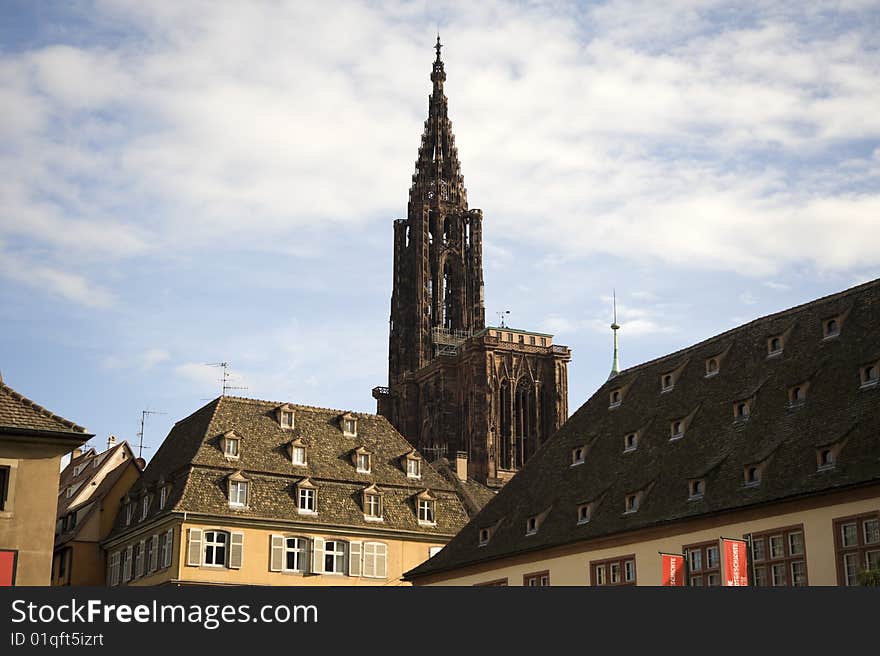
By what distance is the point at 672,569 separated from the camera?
140ft

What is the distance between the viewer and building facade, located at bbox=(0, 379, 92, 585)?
40.9 meters

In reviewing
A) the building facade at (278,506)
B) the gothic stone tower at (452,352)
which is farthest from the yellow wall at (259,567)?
the gothic stone tower at (452,352)

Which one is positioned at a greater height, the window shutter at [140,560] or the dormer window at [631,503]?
the window shutter at [140,560]

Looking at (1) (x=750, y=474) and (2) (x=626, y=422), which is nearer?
(1) (x=750, y=474)

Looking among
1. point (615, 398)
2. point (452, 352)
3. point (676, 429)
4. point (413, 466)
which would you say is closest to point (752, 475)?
point (676, 429)

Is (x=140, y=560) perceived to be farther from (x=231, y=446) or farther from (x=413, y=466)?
(x=413, y=466)

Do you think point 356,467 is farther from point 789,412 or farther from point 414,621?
point 414,621

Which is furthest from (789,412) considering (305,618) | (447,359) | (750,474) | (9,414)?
(447,359)

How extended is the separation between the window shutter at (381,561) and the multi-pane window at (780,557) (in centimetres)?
2427

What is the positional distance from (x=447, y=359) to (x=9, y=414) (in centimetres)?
9436

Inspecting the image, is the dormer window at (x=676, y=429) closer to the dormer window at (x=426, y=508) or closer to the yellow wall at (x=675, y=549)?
the yellow wall at (x=675, y=549)

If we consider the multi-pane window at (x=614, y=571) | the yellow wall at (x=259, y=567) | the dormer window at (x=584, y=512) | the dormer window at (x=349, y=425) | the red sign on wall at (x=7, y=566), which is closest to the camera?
the red sign on wall at (x=7, y=566)

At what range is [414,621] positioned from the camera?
21.8 metres

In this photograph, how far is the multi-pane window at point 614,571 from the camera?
154 ft
